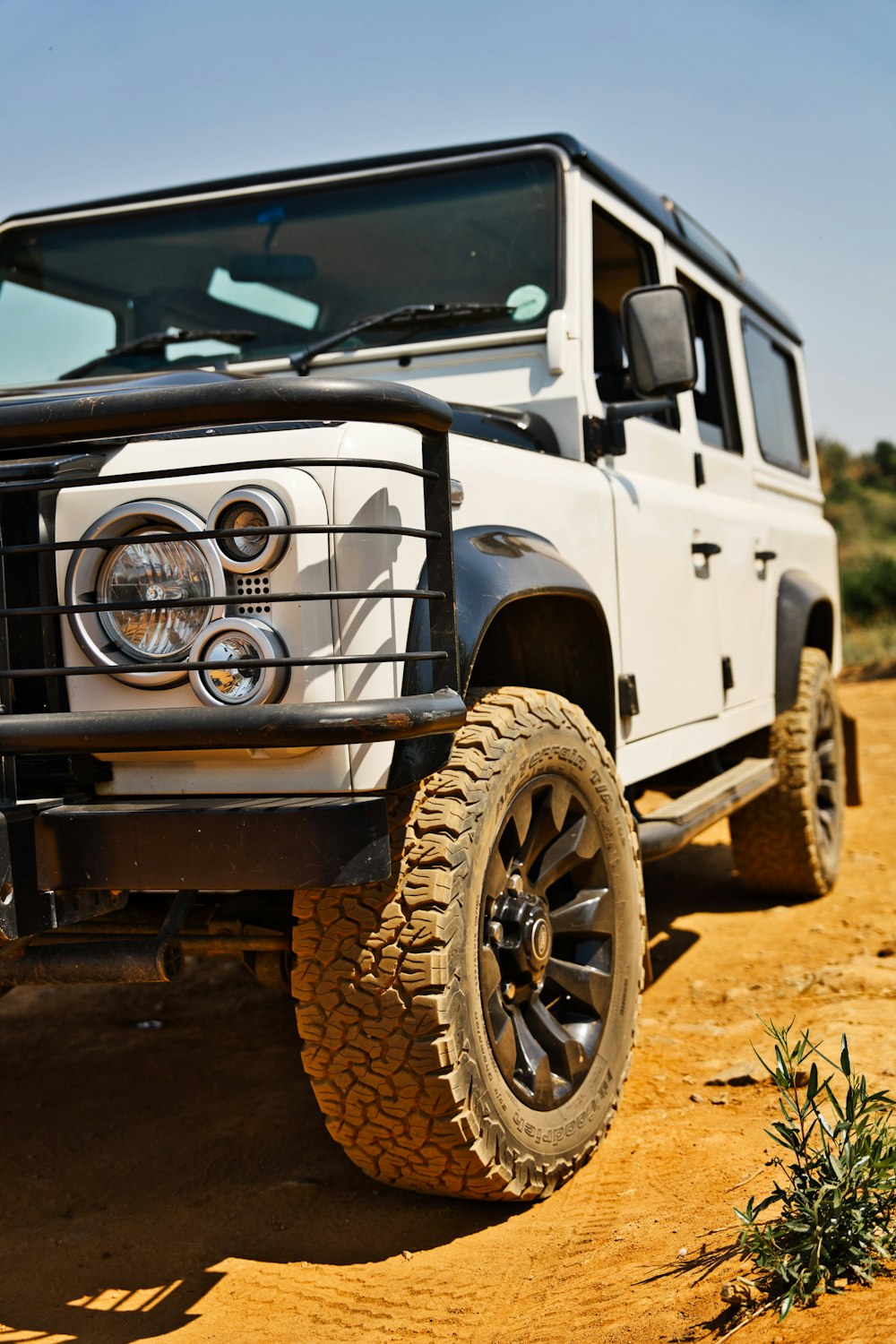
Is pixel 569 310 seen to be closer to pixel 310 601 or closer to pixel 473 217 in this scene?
pixel 473 217

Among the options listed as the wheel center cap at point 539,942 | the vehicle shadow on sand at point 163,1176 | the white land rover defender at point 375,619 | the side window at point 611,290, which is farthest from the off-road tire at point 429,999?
the side window at point 611,290

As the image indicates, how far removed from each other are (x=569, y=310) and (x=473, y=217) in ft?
1.38

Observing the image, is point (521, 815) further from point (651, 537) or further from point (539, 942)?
point (651, 537)

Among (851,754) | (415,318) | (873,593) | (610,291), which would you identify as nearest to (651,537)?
(610,291)

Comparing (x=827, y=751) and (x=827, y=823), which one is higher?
(x=827, y=751)

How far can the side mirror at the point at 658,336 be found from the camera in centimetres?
326

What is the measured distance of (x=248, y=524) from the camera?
211 cm

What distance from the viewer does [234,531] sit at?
1.97 metres

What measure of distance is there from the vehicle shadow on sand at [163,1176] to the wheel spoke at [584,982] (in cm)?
46

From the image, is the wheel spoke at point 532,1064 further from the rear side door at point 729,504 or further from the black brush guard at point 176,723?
the rear side door at point 729,504

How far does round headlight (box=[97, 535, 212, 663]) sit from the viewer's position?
213cm

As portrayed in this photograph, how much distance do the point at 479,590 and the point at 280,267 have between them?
1.78 meters

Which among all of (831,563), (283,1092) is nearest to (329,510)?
(283,1092)

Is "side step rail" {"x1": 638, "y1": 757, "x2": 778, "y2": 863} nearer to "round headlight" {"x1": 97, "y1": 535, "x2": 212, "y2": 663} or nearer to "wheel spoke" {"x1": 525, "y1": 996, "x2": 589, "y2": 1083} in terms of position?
"wheel spoke" {"x1": 525, "y1": 996, "x2": 589, "y2": 1083}
